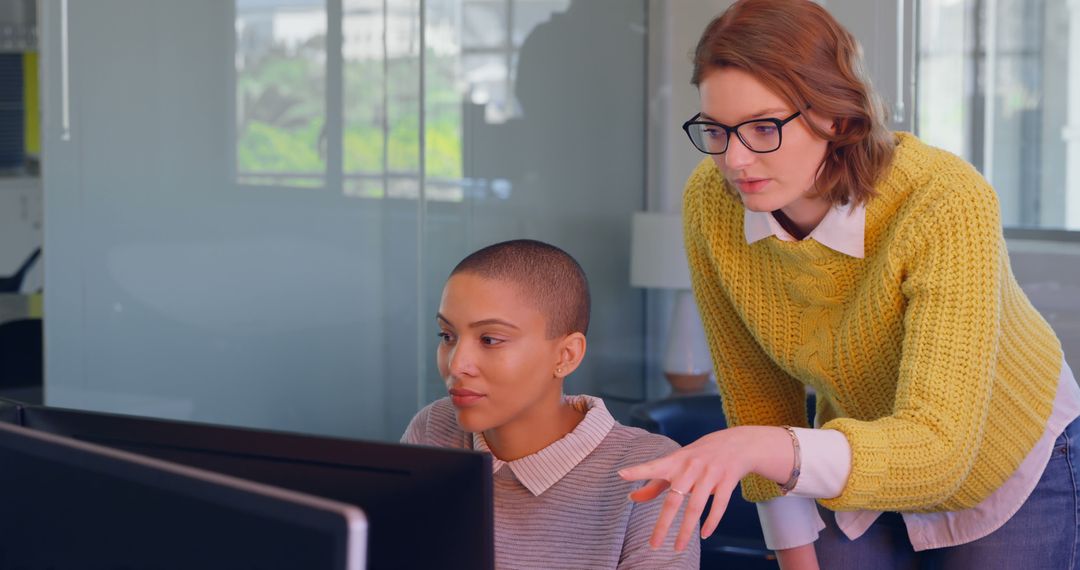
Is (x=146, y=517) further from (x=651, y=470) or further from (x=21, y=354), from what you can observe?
(x=21, y=354)

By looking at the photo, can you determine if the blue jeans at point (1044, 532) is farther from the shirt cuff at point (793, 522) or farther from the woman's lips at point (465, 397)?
the woman's lips at point (465, 397)

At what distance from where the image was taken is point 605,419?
1629 millimetres

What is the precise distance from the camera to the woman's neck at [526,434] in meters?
1.63

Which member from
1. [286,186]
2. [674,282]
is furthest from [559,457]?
[674,282]

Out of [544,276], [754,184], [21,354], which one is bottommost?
[21,354]

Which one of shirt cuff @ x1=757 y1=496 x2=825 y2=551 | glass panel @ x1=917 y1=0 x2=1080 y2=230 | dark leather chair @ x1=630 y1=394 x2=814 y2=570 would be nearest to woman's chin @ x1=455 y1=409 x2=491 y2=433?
shirt cuff @ x1=757 y1=496 x2=825 y2=551

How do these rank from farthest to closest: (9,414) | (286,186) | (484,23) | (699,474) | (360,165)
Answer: (484,23)
(360,165)
(286,186)
(9,414)
(699,474)

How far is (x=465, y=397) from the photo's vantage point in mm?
1578

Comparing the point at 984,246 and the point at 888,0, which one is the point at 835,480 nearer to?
the point at 984,246

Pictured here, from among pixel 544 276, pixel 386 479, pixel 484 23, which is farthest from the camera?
pixel 484 23

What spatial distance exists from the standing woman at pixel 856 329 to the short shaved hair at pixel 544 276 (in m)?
0.17

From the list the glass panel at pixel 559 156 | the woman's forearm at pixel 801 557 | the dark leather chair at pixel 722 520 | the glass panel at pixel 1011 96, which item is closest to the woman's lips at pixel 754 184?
the woman's forearm at pixel 801 557

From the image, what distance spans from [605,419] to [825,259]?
36 cm

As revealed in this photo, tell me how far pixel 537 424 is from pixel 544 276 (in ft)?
0.68
